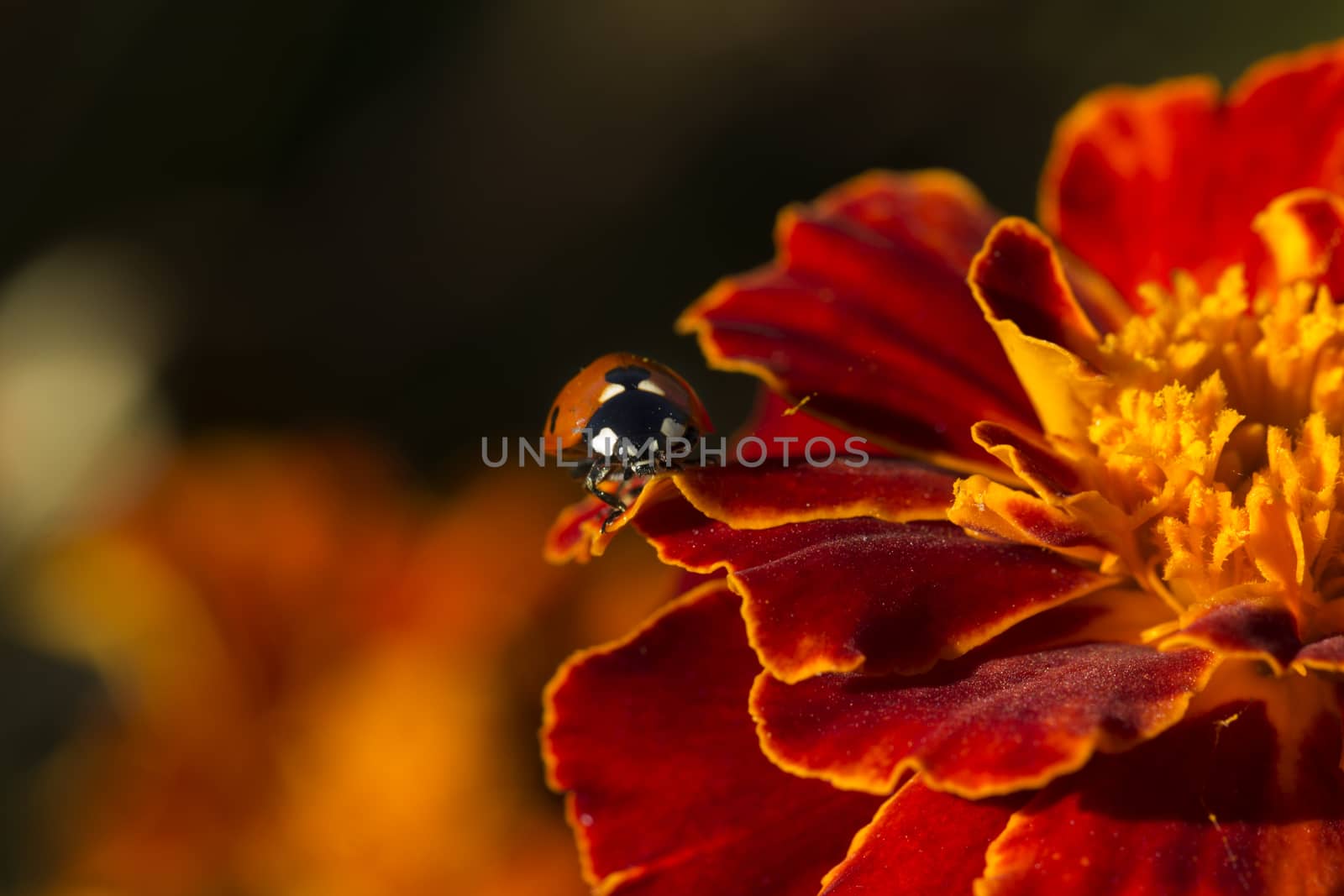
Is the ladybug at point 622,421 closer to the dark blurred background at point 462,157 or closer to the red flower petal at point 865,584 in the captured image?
the red flower petal at point 865,584

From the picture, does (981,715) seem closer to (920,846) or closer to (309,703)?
(920,846)

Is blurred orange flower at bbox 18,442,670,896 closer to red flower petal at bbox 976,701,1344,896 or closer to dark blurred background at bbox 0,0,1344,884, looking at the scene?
dark blurred background at bbox 0,0,1344,884

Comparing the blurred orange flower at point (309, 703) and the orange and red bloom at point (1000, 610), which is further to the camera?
the blurred orange flower at point (309, 703)

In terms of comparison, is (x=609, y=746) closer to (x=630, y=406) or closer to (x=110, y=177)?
(x=630, y=406)

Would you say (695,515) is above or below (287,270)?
below

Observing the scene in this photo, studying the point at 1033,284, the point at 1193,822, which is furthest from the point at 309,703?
the point at 1193,822

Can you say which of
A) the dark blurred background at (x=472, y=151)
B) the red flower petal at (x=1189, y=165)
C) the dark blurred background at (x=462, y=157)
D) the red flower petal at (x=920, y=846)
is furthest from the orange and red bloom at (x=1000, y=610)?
the dark blurred background at (x=472, y=151)

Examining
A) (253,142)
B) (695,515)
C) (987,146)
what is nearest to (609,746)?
(695,515)
